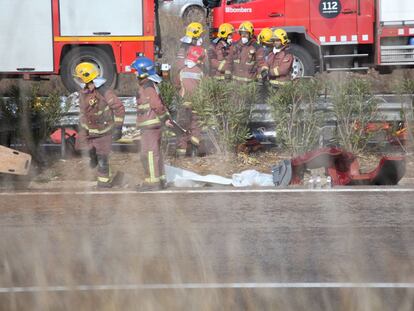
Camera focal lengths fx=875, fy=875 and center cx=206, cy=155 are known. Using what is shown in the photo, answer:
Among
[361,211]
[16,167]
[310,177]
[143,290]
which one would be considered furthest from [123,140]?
[143,290]

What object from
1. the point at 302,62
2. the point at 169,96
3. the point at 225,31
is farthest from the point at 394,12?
the point at 169,96

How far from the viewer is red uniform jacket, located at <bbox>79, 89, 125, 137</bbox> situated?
9805 mm

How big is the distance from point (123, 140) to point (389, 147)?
3.57 meters

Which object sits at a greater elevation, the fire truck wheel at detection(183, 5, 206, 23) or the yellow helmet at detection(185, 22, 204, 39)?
the fire truck wheel at detection(183, 5, 206, 23)

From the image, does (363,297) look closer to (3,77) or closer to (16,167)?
(16,167)

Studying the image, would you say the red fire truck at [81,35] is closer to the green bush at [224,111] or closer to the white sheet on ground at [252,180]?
the green bush at [224,111]

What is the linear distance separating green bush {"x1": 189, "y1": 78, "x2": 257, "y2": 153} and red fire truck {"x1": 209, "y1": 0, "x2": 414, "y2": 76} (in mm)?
5769

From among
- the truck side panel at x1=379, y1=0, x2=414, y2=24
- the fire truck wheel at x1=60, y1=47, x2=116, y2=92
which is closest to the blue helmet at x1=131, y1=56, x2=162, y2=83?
the fire truck wheel at x1=60, y1=47, x2=116, y2=92

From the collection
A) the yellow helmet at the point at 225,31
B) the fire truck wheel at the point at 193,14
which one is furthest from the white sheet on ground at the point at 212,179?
the fire truck wheel at the point at 193,14

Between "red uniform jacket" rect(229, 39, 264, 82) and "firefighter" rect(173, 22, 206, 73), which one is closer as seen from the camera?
"firefighter" rect(173, 22, 206, 73)

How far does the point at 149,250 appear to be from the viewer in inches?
259

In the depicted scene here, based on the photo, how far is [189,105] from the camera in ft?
38.2

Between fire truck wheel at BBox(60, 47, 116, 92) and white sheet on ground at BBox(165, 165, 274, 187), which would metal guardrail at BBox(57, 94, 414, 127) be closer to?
white sheet on ground at BBox(165, 165, 274, 187)

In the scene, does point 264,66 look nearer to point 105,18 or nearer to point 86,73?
point 86,73
